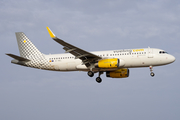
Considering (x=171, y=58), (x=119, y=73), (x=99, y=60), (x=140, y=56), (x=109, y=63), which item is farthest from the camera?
(x=119, y=73)

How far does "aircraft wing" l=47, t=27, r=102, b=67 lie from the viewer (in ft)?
119

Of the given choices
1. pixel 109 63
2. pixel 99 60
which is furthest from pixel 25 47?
pixel 109 63

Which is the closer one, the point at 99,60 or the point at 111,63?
the point at 111,63

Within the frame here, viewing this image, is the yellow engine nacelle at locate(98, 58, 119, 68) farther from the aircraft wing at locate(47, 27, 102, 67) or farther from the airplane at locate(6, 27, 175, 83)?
the aircraft wing at locate(47, 27, 102, 67)

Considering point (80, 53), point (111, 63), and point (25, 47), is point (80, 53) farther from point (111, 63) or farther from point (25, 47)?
point (25, 47)

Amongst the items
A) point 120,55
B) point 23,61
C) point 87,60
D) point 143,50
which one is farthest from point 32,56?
point 143,50

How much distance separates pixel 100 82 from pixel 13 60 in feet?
48.6

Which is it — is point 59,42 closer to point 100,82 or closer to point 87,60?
point 87,60

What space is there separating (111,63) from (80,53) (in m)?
4.72

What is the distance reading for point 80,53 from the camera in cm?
4031

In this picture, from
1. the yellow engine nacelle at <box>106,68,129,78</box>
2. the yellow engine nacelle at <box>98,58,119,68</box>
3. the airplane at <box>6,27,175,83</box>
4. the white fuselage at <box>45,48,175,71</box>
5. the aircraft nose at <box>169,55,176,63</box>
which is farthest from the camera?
the yellow engine nacelle at <box>106,68,129,78</box>

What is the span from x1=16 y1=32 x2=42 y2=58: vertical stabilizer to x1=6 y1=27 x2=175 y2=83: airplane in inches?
28.0

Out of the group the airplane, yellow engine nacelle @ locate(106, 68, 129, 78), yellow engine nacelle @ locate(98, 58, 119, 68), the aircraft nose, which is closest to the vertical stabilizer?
the airplane

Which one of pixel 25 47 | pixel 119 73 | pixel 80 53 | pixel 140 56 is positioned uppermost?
pixel 25 47
